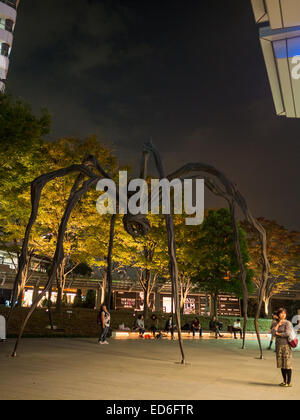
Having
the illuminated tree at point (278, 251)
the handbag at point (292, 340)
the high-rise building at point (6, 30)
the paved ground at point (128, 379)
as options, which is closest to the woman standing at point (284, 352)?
the handbag at point (292, 340)

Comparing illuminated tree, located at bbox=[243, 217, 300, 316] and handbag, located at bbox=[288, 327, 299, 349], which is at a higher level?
illuminated tree, located at bbox=[243, 217, 300, 316]

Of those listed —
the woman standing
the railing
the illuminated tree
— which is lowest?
the woman standing

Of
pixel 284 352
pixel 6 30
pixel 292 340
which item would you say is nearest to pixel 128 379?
pixel 284 352

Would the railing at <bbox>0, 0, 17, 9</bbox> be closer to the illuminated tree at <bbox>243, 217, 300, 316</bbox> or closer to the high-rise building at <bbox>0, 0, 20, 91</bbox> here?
the high-rise building at <bbox>0, 0, 20, 91</bbox>

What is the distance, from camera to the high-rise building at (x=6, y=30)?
48.5 m

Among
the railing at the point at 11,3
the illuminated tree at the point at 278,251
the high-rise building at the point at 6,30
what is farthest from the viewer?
the railing at the point at 11,3

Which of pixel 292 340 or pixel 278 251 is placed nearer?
pixel 292 340

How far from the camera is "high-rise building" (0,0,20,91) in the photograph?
4850cm

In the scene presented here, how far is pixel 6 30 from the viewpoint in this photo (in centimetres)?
4962

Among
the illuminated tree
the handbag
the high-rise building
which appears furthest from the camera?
the high-rise building

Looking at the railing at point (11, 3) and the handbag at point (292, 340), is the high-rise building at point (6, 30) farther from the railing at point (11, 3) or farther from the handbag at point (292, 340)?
the handbag at point (292, 340)

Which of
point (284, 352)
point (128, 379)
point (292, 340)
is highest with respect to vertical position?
point (292, 340)

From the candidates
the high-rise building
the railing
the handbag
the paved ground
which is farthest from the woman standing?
the railing

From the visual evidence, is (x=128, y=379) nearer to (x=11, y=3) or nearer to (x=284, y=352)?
(x=284, y=352)
